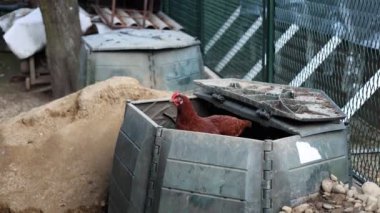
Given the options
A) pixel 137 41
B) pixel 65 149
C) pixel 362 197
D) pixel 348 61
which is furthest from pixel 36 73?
pixel 362 197

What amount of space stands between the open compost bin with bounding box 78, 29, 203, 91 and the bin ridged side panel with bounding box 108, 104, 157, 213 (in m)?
3.01

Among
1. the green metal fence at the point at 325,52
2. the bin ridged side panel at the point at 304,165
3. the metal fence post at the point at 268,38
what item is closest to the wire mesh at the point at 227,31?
the green metal fence at the point at 325,52

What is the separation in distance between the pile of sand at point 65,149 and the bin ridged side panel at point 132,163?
0.71 metres

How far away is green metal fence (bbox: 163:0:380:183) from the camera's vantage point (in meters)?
4.43

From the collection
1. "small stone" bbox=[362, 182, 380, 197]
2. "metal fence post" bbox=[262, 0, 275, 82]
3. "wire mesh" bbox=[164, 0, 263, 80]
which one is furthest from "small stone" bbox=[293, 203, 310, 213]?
"wire mesh" bbox=[164, 0, 263, 80]

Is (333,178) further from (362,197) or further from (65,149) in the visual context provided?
(65,149)

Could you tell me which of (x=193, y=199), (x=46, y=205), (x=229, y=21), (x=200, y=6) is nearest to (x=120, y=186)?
(x=193, y=199)

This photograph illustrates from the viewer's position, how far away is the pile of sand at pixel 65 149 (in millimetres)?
4750

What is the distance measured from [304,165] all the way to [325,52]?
1.90m

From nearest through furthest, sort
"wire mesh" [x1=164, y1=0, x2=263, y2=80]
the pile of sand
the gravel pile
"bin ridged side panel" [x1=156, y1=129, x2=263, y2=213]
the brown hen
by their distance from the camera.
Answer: "bin ridged side panel" [x1=156, y1=129, x2=263, y2=213]
the gravel pile
the brown hen
the pile of sand
"wire mesh" [x1=164, y1=0, x2=263, y2=80]

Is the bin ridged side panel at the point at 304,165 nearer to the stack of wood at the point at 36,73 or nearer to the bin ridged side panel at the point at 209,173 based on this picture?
the bin ridged side panel at the point at 209,173

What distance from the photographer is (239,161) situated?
3.20 metres

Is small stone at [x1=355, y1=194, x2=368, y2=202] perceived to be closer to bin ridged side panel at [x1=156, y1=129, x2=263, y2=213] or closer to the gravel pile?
the gravel pile

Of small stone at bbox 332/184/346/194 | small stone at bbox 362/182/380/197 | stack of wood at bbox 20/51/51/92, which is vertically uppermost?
small stone at bbox 332/184/346/194
